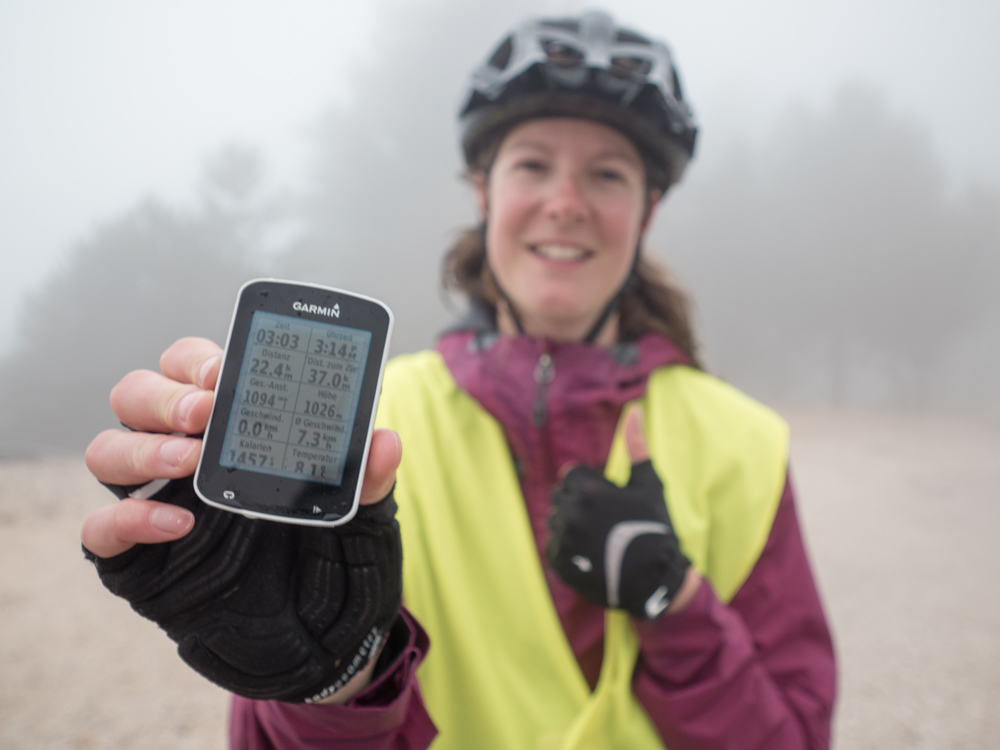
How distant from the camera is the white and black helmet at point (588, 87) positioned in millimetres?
1650

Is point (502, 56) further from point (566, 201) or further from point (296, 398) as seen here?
point (296, 398)

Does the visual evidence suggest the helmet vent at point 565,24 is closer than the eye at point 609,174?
No

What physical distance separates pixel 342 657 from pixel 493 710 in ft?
1.69

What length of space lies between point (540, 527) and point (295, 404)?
769 millimetres

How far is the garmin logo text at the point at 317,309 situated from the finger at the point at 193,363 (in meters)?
0.13

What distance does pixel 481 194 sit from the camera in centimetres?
204

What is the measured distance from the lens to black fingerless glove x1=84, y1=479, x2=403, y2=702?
2.47 feet

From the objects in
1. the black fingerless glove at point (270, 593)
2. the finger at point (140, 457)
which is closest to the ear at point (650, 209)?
the black fingerless glove at point (270, 593)

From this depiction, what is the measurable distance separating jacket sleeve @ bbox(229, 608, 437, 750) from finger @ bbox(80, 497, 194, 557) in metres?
0.38

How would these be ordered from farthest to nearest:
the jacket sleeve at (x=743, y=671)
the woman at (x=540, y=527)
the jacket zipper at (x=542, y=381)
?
the jacket zipper at (x=542, y=381) < the jacket sleeve at (x=743, y=671) < the woman at (x=540, y=527)

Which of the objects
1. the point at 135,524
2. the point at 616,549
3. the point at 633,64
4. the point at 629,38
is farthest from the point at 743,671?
the point at 629,38

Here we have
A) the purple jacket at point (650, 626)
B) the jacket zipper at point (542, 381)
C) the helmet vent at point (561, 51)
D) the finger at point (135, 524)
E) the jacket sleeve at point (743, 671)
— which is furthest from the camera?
the helmet vent at point (561, 51)

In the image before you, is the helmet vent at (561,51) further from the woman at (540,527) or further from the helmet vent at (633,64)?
the helmet vent at (633,64)

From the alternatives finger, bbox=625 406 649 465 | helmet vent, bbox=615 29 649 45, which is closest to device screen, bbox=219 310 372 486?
finger, bbox=625 406 649 465
